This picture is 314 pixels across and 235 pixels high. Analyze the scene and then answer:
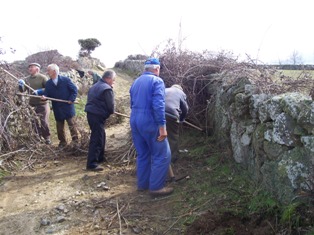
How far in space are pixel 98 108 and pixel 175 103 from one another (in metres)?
1.44

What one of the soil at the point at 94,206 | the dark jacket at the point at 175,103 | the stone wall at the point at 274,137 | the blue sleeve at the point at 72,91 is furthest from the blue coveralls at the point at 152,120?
the blue sleeve at the point at 72,91

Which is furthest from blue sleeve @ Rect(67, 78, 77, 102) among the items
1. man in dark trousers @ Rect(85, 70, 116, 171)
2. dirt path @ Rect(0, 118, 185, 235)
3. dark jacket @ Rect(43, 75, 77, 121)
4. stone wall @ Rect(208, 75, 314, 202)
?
stone wall @ Rect(208, 75, 314, 202)

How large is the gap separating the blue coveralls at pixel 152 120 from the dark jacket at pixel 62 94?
8.72 feet

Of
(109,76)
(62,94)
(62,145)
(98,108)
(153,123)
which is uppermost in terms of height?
(109,76)

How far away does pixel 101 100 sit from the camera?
5.88 m

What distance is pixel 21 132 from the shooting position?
6.79 metres

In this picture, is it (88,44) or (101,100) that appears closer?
(101,100)

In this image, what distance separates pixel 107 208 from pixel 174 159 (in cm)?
166

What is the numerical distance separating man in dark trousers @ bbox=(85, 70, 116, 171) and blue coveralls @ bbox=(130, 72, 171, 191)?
1187 mm

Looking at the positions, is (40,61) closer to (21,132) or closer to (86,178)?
(21,132)

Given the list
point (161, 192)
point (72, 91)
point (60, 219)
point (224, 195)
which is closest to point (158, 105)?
point (161, 192)

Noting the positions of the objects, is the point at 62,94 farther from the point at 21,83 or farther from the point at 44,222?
the point at 44,222

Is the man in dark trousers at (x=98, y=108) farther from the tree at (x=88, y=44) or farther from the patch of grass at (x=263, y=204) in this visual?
the tree at (x=88, y=44)

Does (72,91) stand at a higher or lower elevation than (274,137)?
higher
